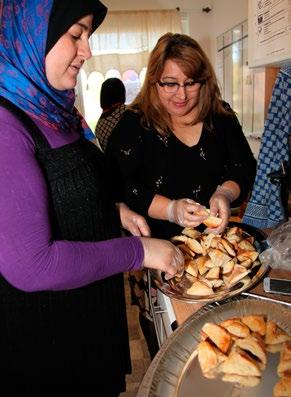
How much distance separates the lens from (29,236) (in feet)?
1.89

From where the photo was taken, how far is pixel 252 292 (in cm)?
78

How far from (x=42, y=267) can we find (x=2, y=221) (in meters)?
0.11

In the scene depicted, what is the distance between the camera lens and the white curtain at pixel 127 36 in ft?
11.5

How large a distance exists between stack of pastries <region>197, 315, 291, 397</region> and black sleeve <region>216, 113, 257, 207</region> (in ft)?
2.30

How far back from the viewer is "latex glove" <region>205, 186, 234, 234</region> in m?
1.01

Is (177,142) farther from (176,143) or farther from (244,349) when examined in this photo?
(244,349)

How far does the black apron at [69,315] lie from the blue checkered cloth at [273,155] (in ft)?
2.52

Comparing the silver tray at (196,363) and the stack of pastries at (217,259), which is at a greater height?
the stack of pastries at (217,259)

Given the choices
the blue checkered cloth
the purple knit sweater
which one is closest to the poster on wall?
the blue checkered cloth

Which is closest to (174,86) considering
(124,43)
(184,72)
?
(184,72)

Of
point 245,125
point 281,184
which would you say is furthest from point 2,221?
point 245,125

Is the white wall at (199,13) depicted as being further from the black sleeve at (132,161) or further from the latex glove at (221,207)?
the latex glove at (221,207)

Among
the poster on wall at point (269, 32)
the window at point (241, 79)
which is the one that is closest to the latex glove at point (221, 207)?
the poster on wall at point (269, 32)

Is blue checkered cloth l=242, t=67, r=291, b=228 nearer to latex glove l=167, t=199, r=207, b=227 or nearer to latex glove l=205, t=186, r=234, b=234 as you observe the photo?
latex glove l=205, t=186, r=234, b=234
